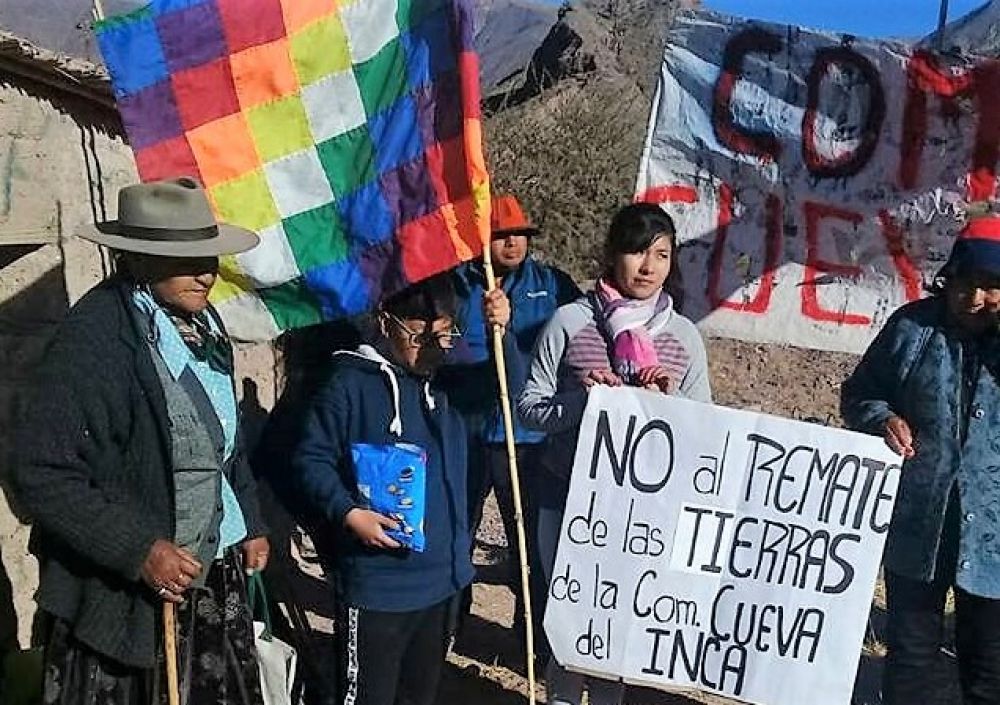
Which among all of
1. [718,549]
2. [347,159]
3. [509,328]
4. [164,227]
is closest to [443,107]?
[347,159]

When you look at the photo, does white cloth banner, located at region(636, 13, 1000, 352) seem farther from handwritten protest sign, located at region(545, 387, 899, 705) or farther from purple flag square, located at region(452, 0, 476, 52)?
purple flag square, located at region(452, 0, 476, 52)

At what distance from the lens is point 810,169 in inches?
180

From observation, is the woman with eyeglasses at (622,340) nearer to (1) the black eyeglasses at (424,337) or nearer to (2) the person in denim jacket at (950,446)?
(1) the black eyeglasses at (424,337)

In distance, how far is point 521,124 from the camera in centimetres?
1602

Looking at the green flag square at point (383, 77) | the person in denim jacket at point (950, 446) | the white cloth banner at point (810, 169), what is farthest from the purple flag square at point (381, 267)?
the person in denim jacket at point (950, 446)

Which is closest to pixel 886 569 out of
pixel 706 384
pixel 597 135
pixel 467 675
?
pixel 706 384

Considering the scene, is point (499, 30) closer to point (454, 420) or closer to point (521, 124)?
point (521, 124)

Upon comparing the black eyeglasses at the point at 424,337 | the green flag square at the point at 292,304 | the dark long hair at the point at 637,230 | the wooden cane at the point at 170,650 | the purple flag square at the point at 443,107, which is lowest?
the wooden cane at the point at 170,650

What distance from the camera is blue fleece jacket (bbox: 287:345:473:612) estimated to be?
3.64 metres

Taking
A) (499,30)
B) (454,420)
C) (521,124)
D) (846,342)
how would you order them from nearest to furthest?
(454,420) < (846,342) < (521,124) < (499,30)

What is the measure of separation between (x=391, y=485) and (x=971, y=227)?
1884 millimetres

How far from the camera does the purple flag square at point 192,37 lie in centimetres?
390

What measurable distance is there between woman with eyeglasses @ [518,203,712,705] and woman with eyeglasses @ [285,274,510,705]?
15.2 inches

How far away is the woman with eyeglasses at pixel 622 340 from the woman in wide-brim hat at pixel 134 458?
1.06 m
